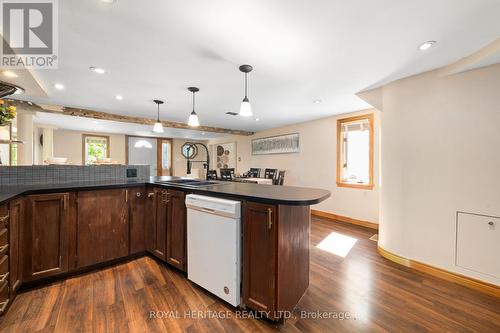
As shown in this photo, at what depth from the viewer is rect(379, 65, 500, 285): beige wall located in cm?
195

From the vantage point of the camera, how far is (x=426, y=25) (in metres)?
1.52

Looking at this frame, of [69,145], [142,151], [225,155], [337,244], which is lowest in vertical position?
[337,244]

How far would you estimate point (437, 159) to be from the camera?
2217mm

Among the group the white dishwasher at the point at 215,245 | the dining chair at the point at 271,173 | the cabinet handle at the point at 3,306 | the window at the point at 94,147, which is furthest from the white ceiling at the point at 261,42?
the window at the point at 94,147

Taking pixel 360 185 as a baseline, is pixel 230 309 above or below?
below

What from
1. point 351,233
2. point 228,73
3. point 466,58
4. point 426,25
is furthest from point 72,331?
point 466,58

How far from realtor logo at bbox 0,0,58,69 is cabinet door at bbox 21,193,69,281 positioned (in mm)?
1361

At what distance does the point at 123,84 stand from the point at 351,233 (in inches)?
166

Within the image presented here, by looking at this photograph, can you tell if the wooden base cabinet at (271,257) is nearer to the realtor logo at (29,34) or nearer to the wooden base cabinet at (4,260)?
the wooden base cabinet at (4,260)

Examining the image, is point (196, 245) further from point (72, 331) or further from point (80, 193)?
point (80, 193)

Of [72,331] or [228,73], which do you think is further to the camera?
[228,73]

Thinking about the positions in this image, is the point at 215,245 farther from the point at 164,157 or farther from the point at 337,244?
the point at 164,157

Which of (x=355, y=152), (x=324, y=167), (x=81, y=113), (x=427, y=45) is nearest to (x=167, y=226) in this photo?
(x=427, y=45)

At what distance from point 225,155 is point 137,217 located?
6006mm
